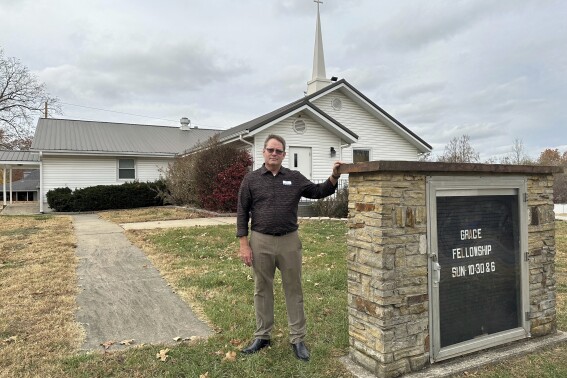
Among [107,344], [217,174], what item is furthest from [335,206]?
[107,344]

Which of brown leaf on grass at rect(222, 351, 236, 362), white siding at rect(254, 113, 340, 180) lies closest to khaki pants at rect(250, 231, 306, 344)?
brown leaf on grass at rect(222, 351, 236, 362)

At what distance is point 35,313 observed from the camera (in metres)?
4.14

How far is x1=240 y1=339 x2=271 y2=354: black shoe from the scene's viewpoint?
3.31 meters

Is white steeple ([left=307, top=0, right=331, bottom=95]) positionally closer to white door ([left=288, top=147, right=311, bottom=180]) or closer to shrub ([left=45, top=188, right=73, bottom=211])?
white door ([left=288, top=147, right=311, bottom=180])

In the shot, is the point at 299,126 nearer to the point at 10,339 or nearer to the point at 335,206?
the point at 335,206

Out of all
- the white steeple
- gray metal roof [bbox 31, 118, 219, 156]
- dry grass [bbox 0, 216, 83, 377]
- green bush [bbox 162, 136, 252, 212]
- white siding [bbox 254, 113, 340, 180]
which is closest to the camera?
dry grass [bbox 0, 216, 83, 377]

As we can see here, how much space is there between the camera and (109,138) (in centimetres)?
2131

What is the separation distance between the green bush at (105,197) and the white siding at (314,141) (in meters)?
5.98

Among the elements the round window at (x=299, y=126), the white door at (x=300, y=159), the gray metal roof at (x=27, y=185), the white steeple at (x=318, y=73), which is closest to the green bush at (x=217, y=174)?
the white door at (x=300, y=159)

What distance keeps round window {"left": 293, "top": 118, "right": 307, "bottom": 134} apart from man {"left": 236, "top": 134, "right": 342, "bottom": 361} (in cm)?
1269

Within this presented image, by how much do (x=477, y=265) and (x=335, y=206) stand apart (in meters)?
9.82

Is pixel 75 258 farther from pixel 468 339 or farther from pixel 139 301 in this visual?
pixel 468 339

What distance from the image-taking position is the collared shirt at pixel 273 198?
3197mm

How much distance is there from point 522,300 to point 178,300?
3526 mm
